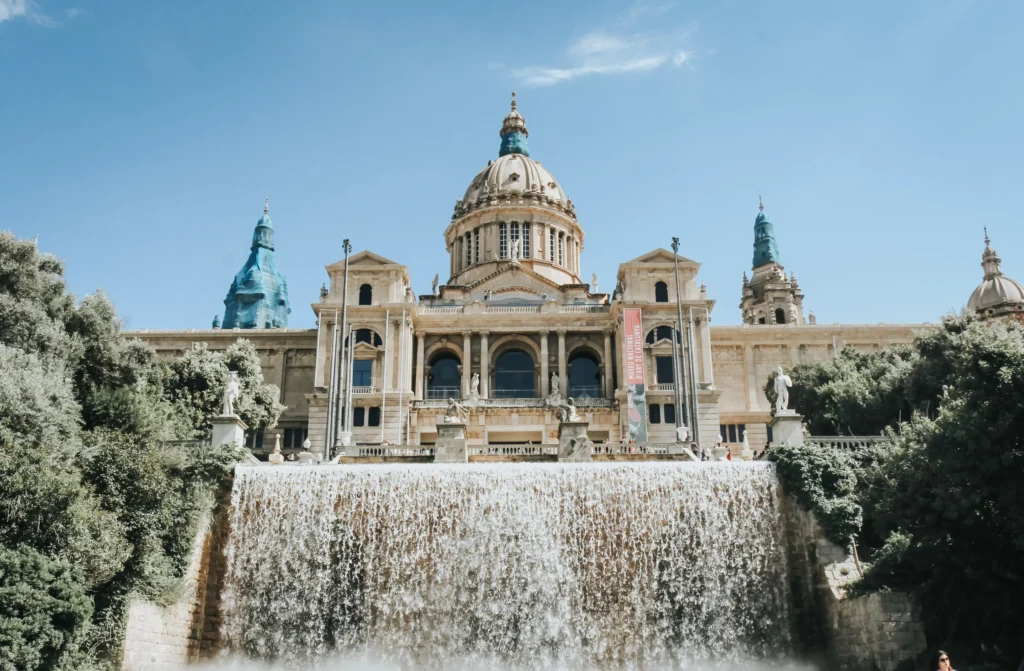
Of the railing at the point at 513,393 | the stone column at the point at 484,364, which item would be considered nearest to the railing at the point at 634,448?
the stone column at the point at 484,364

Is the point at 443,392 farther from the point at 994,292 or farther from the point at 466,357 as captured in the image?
the point at 994,292

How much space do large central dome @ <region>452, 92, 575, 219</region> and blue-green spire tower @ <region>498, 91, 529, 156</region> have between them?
2686mm

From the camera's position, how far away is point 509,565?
76.4ft

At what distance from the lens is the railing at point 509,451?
1137 inches

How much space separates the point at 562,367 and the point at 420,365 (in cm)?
762

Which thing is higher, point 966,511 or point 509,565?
point 966,511

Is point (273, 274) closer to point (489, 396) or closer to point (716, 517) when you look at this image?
point (489, 396)

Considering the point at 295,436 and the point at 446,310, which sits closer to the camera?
the point at 446,310

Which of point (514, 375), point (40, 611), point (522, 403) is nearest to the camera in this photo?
point (40, 611)

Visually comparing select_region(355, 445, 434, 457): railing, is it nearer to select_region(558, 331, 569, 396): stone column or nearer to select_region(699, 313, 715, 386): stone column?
select_region(558, 331, 569, 396): stone column

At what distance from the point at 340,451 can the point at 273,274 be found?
267ft

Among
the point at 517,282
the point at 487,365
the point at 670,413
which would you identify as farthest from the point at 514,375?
the point at 670,413

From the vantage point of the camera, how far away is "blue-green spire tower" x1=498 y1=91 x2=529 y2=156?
70062mm

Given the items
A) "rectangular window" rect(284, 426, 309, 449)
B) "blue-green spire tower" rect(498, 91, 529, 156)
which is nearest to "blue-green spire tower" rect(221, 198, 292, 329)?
"blue-green spire tower" rect(498, 91, 529, 156)
